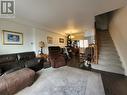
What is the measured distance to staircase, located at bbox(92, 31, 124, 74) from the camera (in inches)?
156

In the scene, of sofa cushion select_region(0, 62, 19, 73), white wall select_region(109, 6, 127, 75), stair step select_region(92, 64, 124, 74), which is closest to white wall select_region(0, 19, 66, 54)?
sofa cushion select_region(0, 62, 19, 73)

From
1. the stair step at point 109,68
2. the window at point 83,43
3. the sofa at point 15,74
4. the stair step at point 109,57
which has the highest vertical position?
the window at point 83,43

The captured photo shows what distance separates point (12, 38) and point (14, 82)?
2916 mm

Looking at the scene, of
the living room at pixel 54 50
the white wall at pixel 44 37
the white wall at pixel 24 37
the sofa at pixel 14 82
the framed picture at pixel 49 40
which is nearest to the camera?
the sofa at pixel 14 82

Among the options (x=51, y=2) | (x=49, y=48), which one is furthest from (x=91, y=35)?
(x=51, y=2)

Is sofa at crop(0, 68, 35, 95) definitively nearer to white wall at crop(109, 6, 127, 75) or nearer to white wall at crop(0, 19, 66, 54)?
white wall at crop(0, 19, 66, 54)

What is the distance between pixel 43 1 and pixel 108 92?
117 inches

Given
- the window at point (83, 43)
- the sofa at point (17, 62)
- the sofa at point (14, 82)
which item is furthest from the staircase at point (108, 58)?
the window at point (83, 43)

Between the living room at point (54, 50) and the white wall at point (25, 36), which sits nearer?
the living room at point (54, 50)

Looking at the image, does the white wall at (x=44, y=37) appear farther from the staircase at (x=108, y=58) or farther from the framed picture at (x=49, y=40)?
the staircase at (x=108, y=58)

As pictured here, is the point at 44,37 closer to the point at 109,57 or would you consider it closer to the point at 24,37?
the point at 24,37

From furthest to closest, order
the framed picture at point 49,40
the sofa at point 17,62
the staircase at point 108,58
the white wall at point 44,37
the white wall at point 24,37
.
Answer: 1. the framed picture at point 49,40
2. the white wall at point 44,37
3. the white wall at point 24,37
4. the staircase at point 108,58
5. the sofa at point 17,62

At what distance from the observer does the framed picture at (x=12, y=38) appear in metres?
4.18

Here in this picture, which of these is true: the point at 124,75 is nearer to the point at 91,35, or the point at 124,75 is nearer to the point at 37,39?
the point at 37,39
